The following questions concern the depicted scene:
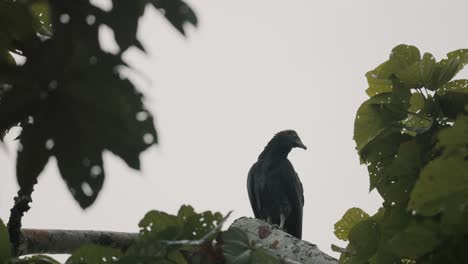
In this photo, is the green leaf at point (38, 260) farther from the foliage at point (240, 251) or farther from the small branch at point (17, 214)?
the small branch at point (17, 214)

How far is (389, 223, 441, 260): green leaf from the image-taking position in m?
1.68

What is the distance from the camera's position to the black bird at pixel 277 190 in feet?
26.8

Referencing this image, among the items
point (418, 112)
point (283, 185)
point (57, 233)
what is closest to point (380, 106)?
point (418, 112)

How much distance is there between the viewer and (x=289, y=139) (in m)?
8.82

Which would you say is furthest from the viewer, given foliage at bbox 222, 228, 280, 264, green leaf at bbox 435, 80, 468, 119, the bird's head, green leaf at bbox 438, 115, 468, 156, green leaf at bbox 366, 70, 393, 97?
the bird's head

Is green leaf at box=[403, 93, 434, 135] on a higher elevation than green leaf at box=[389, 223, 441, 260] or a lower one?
higher

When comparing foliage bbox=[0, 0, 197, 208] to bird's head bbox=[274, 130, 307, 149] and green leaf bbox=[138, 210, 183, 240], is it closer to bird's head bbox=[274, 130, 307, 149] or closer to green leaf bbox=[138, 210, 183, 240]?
green leaf bbox=[138, 210, 183, 240]

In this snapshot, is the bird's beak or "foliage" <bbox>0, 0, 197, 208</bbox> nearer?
"foliage" <bbox>0, 0, 197, 208</bbox>

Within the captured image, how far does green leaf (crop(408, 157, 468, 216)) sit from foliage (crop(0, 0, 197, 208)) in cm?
83

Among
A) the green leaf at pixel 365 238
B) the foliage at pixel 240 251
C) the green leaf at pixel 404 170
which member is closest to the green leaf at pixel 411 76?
the green leaf at pixel 404 170

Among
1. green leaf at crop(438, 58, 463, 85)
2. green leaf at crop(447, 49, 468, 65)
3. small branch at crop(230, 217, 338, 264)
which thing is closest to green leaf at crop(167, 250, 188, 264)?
small branch at crop(230, 217, 338, 264)

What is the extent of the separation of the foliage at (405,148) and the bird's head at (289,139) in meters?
5.90

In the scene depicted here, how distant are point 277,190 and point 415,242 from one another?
6464 mm

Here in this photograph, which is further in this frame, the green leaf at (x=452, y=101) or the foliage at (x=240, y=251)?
the green leaf at (x=452, y=101)
